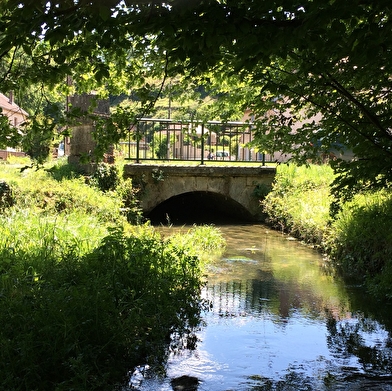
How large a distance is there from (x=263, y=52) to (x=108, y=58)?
2359mm

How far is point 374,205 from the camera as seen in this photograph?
29.6ft

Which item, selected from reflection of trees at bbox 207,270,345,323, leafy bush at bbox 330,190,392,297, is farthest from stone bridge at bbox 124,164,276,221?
reflection of trees at bbox 207,270,345,323

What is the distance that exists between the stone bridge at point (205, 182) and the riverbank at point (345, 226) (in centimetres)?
76

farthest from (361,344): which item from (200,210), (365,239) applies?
(200,210)

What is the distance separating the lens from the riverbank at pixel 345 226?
7668 millimetres

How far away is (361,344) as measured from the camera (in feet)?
17.1

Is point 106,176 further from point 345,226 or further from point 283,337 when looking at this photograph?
point 283,337

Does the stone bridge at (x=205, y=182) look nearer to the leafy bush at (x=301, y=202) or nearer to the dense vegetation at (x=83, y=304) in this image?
the leafy bush at (x=301, y=202)

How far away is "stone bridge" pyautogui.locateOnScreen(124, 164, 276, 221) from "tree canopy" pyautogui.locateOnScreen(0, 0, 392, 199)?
712 cm

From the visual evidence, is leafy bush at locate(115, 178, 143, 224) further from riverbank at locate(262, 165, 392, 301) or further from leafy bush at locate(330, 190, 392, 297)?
leafy bush at locate(330, 190, 392, 297)

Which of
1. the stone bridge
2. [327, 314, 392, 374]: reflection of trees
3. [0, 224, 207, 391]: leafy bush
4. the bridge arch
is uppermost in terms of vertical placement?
the stone bridge

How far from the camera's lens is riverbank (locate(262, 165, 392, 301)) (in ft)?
25.2

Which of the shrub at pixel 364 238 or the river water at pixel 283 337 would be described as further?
the shrub at pixel 364 238

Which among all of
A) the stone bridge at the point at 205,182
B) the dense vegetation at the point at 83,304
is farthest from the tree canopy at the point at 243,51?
the stone bridge at the point at 205,182
